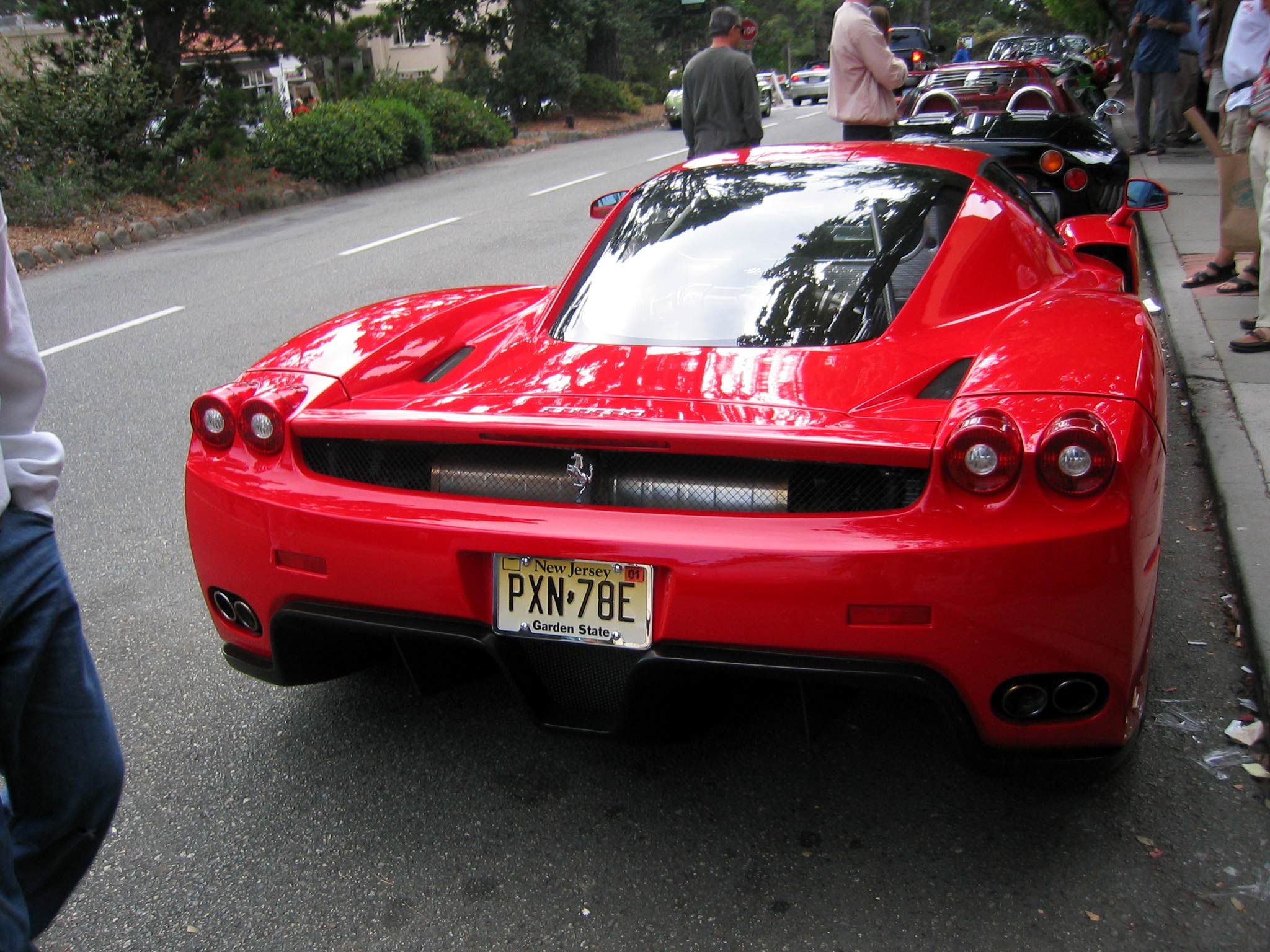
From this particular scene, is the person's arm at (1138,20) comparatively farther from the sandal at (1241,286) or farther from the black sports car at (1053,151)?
the sandal at (1241,286)

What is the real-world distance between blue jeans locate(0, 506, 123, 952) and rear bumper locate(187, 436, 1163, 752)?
0.67 m

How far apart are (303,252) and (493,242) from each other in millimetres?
1953

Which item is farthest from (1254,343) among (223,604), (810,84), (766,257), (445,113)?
(810,84)

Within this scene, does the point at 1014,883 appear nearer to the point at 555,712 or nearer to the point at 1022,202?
the point at 555,712

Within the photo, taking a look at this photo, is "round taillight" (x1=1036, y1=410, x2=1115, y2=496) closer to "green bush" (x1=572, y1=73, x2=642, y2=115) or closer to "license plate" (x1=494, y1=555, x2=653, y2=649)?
"license plate" (x1=494, y1=555, x2=653, y2=649)

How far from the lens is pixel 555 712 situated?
251 centimetres

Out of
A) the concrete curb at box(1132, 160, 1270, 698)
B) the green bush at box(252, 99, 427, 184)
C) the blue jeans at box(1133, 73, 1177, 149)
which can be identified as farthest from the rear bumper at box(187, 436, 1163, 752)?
the green bush at box(252, 99, 427, 184)

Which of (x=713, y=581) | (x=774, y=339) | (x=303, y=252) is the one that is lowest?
(x=303, y=252)

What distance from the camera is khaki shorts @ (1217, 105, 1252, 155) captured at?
649cm

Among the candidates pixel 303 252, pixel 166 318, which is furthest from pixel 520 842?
pixel 303 252

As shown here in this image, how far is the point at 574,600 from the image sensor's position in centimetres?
232

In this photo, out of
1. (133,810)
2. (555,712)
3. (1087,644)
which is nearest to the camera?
(1087,644)

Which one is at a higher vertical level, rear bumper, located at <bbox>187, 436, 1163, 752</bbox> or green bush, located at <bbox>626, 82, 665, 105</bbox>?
rear bumper, located at <bbox>187, 436, 1163, 752</bbox>

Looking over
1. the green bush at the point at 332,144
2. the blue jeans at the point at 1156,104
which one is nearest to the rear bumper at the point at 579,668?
the blue jeans at the point at 1156,104
